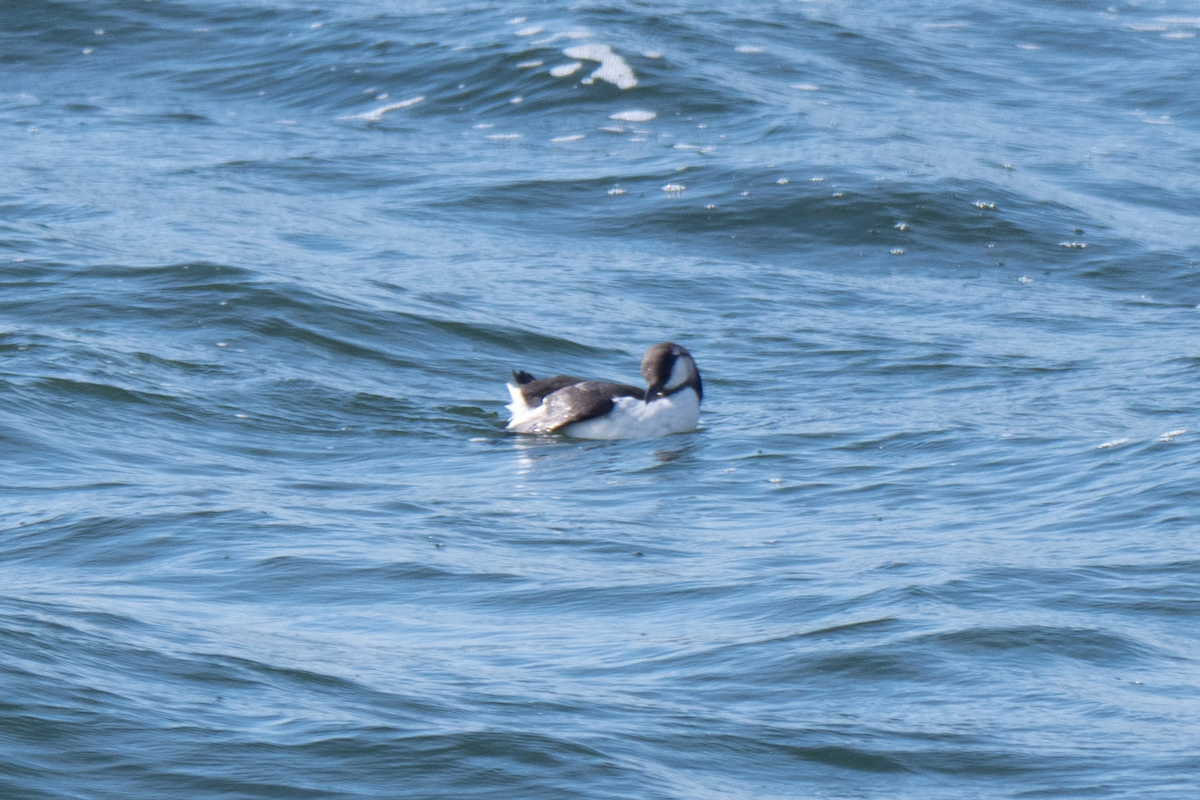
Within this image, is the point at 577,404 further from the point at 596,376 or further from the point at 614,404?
the point at 596,376

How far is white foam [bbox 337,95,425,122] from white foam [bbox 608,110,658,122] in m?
2.66

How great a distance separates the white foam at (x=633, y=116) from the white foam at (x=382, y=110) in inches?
105

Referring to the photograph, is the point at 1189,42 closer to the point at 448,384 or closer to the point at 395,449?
the point at 448,384

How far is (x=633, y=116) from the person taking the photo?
22297mm

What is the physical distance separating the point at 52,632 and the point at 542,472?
5.15 metres

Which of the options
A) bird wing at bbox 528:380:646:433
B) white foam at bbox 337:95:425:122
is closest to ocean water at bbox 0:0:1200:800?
white foam at bbox 337:95:425:122

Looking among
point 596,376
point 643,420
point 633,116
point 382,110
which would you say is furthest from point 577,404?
point 382,110

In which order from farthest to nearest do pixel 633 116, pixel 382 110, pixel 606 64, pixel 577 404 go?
pixel 606 64, pixel 382 110, pixel 633 116, pixel 577 404

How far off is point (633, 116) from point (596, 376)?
29.2 feet

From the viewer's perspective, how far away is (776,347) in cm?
1454

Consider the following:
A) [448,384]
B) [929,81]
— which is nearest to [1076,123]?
[929,81]

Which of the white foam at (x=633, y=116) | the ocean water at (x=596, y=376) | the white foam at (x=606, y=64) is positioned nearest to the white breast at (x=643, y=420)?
the ocean water at (x=596, y=376)

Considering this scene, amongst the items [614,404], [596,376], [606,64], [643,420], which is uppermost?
[606,64]

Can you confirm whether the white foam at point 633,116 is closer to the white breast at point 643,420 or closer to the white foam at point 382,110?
the white foam at point 382,110
